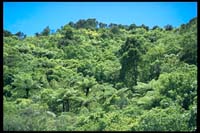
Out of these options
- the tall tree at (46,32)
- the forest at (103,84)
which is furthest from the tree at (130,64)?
the tall tree at (46,32)

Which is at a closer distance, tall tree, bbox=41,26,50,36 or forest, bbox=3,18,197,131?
forest, bbox=3,18,197,131

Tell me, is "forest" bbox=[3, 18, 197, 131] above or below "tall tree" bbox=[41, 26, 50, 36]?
below

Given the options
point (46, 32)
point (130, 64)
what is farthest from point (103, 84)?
point (46, 32)

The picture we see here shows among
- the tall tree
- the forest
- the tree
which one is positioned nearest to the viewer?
the forest

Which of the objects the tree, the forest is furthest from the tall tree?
the tree

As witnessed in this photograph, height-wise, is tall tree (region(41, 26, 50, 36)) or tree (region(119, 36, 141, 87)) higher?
tall tree (region(41, 26, 50, 36))

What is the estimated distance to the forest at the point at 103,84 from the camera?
664cm

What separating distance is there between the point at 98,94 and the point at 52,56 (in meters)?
3.55

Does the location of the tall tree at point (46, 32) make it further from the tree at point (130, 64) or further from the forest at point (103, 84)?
the tree at point (130, 64)

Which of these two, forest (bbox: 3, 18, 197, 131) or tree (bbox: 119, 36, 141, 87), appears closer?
forest (bbox: 3, 18, 197, 131)

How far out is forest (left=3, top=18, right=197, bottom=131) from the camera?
261 inches

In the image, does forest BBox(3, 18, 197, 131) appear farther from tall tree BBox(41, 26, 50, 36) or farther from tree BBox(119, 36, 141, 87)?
tall tree BBox(41, 26, 50, 36)

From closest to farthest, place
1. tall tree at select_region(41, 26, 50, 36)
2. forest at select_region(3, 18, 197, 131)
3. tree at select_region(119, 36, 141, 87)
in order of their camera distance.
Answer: forest at select_region(3, 18, 197, 131), tree at select_region(119, 36, 141, 87), tall tree at select_region(41, 26, 50, 36)

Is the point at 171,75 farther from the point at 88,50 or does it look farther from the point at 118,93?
the point at 88,50
